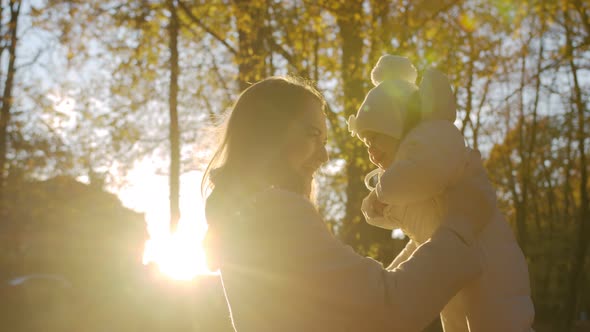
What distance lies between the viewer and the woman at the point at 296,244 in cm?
146

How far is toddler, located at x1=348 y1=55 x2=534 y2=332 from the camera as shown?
1.75 m

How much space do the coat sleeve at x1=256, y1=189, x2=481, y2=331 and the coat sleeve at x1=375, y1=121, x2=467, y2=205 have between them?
0.23m

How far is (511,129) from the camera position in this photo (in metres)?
22.0

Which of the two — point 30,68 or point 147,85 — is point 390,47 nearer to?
point 147,85

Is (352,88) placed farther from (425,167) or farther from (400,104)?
(425,167)

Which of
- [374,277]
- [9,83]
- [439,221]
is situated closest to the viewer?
[374,277]

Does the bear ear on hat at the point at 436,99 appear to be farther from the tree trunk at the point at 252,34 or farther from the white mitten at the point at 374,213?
the tree trunk at the point at 252,34

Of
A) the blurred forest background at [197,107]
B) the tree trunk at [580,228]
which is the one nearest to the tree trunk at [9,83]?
the blurred forest background at [197,107]

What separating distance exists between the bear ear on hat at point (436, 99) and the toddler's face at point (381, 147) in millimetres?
159

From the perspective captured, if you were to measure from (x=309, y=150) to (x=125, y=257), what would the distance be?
15494 millimetres

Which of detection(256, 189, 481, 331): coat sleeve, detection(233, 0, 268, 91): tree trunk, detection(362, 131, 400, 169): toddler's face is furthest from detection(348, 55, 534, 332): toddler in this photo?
detection(233, 0, 268, 91): tree trunk

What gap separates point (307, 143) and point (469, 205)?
539mm

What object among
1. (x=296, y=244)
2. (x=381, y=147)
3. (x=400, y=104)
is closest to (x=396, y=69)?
(x=400, y=104)

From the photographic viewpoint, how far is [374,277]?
146 centimetres
